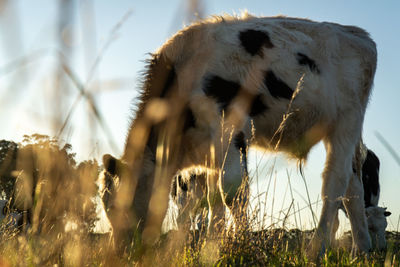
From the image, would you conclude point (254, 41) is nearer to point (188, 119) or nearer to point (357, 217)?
point (188, 119)

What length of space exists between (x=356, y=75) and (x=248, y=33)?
1.70 metres

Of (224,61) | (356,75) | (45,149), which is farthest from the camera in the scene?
(356,75)

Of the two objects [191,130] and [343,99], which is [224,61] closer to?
[191,130]

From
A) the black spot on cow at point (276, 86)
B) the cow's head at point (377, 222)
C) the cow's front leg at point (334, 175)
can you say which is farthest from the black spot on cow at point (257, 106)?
the cow's head at point (377, 222)

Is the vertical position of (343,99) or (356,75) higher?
(356,75)

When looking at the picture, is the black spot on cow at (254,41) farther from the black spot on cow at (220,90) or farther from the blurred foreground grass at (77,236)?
the blurred foreground grass at (77,236)

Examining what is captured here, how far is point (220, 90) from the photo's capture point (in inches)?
186

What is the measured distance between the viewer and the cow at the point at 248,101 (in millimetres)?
4691

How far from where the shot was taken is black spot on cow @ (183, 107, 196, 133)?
4.71 m

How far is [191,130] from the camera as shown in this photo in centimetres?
479

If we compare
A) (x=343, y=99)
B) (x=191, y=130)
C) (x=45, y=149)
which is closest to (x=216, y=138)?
(x=191, y=130)

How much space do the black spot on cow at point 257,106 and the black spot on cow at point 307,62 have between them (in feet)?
2.55

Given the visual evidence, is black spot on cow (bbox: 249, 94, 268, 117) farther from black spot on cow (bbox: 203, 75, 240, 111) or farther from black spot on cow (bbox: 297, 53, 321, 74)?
black spot on cow (bbox: 297, 53, 321, 74)

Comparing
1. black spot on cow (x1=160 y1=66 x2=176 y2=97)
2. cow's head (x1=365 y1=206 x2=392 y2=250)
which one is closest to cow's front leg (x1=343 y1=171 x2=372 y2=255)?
cow's head (x1=365 y1=206 x2=392 y2=250)
